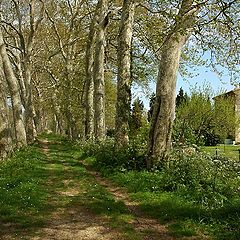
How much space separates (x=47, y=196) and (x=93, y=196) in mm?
1204

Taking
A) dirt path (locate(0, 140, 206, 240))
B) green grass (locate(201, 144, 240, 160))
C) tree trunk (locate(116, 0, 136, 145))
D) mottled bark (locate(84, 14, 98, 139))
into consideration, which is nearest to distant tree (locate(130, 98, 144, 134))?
tree trunk (locate(116, 0, 136, 145))

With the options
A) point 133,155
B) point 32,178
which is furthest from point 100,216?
point 133,155

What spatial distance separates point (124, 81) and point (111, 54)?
1660 centimetres

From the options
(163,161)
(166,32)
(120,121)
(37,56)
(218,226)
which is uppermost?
(37,56)

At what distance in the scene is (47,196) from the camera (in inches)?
426

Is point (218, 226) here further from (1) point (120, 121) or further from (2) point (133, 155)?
(1) point (120, 121)

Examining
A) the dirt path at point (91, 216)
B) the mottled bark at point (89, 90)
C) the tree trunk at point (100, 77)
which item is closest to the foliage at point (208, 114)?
the mottled bark at point (89, 90)

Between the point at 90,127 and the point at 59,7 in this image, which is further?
the point at 59,7

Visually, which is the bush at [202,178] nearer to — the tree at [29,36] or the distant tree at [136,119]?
the distant tree at [136,119]

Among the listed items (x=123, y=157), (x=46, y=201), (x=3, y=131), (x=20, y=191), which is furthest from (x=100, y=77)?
(x=46, y=201)

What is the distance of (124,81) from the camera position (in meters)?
16.5

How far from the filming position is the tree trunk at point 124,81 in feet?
53.7

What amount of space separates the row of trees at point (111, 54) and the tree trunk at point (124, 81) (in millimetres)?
40

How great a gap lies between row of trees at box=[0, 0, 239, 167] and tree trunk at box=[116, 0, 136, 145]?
0.13 ft
